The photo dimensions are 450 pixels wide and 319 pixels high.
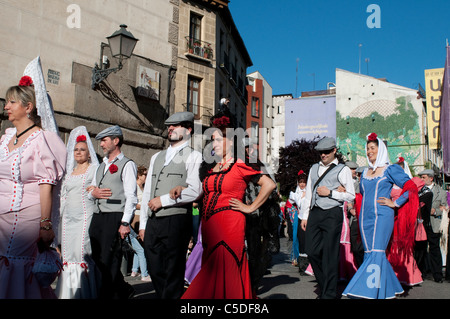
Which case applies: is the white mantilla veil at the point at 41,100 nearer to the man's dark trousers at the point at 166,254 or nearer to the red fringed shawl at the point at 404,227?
the man's dark trousers at the point at 166,254

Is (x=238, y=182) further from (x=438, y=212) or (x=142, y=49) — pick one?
(x=142, y=49)

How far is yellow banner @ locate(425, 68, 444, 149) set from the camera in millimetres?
30297

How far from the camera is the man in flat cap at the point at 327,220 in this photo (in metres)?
6.01

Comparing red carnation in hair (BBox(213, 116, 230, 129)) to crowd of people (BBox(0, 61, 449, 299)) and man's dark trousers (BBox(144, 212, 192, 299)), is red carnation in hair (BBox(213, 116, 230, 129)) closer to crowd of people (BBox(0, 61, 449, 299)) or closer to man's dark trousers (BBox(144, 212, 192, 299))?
crowd of people (BBox(0, 61, 449, 299))

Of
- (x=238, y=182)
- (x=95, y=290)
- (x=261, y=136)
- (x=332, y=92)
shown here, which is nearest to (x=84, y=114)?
(x=95, y=290)

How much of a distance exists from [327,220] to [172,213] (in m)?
2.56

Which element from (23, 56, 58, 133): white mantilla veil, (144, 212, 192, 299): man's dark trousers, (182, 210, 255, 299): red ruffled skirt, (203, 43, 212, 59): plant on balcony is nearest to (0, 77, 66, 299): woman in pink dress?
(23, 56, 58, 133): white mantilla veil

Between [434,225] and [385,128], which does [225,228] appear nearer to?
[434,225]

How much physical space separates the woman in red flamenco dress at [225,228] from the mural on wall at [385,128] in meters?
42.2

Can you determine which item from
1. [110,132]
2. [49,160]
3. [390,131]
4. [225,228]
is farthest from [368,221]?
[390,131]

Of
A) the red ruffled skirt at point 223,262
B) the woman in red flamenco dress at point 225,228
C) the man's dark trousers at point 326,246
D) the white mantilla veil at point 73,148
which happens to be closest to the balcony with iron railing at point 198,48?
the white mantilla veil at point 73,148

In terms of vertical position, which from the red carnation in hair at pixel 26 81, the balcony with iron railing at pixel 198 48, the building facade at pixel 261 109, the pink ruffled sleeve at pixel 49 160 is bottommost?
the pink ruffled sleeve at pixel 49 160

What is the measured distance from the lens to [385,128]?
46.3 metres

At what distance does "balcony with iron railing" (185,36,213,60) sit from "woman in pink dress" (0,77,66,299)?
17926 millimetres
